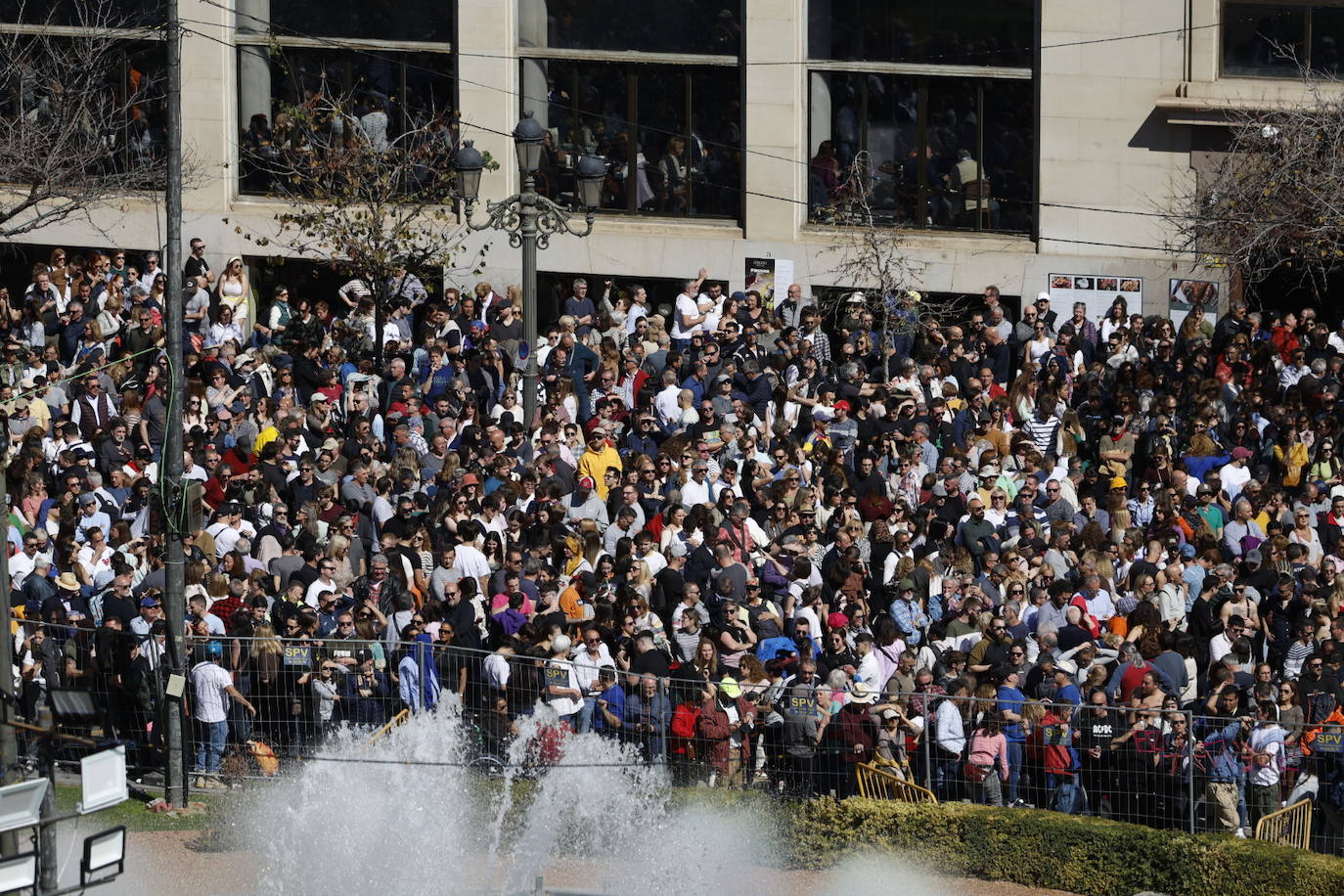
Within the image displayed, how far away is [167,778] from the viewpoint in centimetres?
1838

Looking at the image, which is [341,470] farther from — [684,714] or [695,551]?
[684,714]

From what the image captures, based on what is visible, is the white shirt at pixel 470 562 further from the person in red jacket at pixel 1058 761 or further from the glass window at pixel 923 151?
the glass window at pixel 923 151

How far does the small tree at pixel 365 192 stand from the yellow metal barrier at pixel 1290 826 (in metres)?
14.0

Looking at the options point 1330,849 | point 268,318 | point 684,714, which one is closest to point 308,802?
point 684,714

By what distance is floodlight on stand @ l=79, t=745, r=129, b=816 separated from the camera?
41.9 ft

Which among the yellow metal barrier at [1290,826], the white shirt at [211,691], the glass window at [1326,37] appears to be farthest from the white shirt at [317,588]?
the glass window at [1326,37]

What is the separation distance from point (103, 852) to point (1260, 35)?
907 inches

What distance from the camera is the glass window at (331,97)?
105ft

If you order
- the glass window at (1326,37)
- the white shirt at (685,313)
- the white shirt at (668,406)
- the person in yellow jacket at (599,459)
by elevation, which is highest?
the glass window at (1326,37)

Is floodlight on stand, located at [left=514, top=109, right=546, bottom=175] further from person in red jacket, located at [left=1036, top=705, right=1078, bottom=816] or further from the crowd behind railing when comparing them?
person in red jacket, located at [left=1036, top=705, right=1078, bottom=816]

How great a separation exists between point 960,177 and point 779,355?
7.45m

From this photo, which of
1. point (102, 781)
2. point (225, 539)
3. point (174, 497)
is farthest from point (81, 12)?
point (102, 781)

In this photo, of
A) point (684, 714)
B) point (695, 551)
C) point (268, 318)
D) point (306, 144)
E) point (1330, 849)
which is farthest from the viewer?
point (306, 144)

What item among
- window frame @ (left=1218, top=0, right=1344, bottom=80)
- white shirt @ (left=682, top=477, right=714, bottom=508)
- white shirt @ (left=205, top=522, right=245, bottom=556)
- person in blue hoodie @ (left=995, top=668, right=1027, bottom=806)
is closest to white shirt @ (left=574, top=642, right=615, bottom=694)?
person in blue hoodie @ (left=995, top=668, right=1027, bottom=806)
